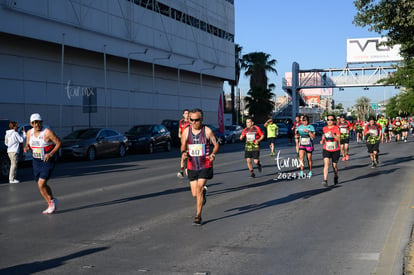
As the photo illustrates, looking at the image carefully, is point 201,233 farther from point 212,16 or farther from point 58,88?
point 212,16

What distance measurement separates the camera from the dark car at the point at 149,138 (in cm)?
2928

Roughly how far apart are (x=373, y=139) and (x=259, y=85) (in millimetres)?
44271

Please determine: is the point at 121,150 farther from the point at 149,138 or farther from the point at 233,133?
the point at 233,133

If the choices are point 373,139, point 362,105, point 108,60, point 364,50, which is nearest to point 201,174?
point 373,139

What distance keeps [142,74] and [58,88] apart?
33.6 feet

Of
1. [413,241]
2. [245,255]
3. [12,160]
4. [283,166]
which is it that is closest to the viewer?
[245,255]

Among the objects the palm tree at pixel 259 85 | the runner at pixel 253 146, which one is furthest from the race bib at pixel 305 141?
the palm tree at pixel 259 85

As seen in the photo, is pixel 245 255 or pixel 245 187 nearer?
pixel 245 255

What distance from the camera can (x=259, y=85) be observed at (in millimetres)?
62812

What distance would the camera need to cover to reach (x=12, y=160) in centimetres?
1516

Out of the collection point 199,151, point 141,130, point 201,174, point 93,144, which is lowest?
point 201,174

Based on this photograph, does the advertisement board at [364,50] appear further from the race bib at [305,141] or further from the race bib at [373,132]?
the race bib at [305,141]

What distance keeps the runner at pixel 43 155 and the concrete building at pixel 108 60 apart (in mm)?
18032

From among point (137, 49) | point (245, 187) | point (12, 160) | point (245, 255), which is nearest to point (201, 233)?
point (245, 255)
